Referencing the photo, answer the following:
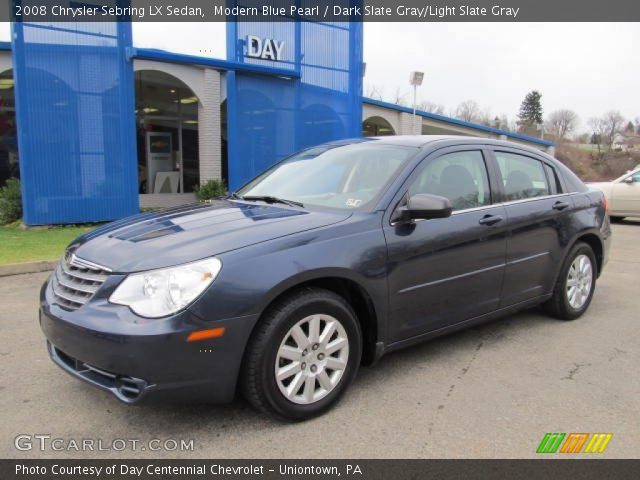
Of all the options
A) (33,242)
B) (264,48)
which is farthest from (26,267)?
(264,48)

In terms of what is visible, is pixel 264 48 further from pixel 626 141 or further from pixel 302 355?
pixel 626 141

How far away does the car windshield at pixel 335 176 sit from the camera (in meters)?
3.67

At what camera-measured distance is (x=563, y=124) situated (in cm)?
7375

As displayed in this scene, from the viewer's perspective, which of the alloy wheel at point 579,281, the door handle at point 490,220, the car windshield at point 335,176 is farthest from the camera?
the alloy wheel at point 579,281

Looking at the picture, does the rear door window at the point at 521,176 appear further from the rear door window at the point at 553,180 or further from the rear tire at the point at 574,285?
the rear tire at the point at 574,285

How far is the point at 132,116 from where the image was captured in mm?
10891

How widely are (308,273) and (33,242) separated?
715 centimetres

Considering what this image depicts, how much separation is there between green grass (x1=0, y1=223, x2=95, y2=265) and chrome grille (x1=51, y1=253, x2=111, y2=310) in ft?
14.5

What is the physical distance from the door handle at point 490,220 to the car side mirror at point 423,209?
64cm

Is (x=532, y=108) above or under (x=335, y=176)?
above

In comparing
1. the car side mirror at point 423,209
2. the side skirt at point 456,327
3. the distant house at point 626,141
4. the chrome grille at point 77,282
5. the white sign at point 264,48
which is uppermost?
the white sign at point 264,48

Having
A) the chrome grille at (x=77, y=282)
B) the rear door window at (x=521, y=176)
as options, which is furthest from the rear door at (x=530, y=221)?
the chrome grille at (x=77, y=282)

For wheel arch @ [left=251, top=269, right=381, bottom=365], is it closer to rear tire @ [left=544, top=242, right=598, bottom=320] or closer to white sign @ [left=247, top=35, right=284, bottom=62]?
rear tire @ [left=544, top=242, right=598, bottom=320]
